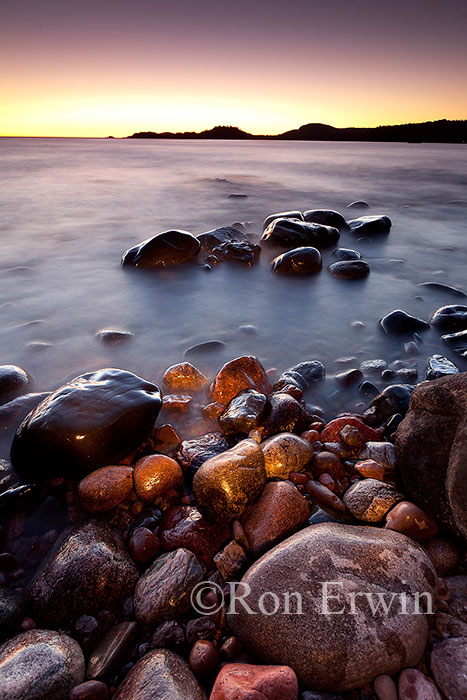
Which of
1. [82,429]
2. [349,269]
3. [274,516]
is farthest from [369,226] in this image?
[82,429]

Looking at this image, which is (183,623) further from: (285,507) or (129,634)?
(285,507)

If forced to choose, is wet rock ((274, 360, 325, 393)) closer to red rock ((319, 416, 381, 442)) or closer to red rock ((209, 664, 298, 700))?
red rock ((319, 416, 381, 442))

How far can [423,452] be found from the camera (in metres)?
2.12

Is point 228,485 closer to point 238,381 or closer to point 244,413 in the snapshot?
point 244,413

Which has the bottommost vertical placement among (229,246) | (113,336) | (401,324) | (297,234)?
(113,336)

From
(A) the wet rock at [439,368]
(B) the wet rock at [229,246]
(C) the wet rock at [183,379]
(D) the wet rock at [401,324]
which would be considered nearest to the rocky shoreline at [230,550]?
(C) the wet rock at [183,379]

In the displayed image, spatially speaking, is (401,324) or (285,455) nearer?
(285,455)

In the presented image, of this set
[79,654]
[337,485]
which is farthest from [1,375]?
[337,485]

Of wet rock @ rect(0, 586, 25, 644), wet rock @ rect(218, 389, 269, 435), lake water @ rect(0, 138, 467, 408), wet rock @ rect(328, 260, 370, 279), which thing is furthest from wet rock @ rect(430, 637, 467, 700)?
wet rock @ rect(328, 260, 370, 279)

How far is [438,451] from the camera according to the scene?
206 centimetres

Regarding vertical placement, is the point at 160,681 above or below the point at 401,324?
below

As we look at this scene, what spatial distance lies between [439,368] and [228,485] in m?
2.42

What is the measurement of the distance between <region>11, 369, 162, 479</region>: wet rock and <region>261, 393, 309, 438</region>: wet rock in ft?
2.77

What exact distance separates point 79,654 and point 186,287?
491cm
